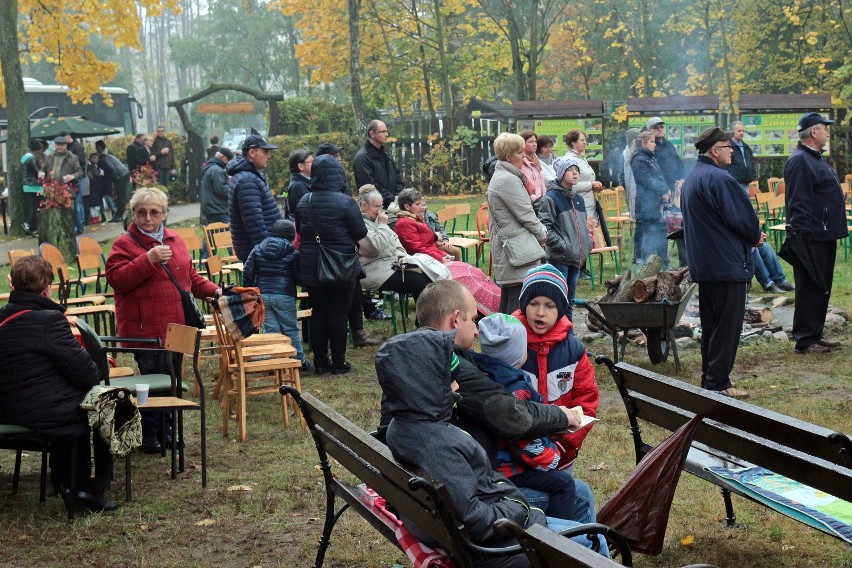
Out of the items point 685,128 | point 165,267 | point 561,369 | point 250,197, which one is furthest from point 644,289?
point 685,128

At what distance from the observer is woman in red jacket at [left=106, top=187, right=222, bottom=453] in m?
7.71

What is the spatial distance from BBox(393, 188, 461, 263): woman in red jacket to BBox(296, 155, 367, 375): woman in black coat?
159cm

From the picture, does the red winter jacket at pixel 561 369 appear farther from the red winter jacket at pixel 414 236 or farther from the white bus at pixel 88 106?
Answer: the white bus at pixel 88 106

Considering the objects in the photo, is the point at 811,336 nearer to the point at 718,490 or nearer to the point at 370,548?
the point at 718,490

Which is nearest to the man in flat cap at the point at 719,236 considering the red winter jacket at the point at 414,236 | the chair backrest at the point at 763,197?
the red winter jacket at the point at 414,236

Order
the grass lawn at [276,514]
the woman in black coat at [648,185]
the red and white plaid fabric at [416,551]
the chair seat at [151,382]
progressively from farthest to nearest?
1. the woman in black coat at [648,185]
2. the chair seat at [151,382]
3. the grass lawn at [276,514]
4. the red and white plaid fabric at [416,551]

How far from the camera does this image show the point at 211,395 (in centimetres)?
991

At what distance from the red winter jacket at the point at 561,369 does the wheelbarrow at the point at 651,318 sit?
15.2ft

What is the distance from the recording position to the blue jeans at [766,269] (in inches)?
550

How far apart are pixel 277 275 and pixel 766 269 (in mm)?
6631

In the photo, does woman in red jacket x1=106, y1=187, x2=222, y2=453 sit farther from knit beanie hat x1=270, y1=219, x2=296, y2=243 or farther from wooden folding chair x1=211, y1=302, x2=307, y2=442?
knit beanie hat x1=270, y1=219, x2=296, y2=243

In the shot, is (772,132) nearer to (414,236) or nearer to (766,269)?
(766,269)

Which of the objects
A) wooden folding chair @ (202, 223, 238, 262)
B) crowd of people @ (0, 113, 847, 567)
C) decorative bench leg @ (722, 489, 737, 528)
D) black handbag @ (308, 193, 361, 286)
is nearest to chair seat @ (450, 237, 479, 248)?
crowd of people @ (0, 113, 847, 567)

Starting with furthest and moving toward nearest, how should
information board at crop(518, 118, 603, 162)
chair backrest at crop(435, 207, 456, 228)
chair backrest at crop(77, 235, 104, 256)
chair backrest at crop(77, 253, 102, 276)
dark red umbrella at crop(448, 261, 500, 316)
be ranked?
1. information board at crop(518, 118, 603, 162)
2. chair backrest at crop(435, 207, 456, 228)
3. chair backrest at crop(77, 235, 104, 256)
4. chair backrest at crop(77, 253, 102, 276)
5. dark red umbrella at crop(448, 261, 500, 316)
